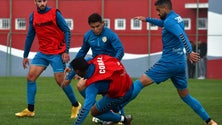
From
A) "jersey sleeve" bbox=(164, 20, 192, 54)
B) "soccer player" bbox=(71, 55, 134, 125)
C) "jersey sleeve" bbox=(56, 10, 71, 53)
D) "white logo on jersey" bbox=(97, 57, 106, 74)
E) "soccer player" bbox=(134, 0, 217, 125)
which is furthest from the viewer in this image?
"jersey sleeve" bbox=(56, 10, 71, 53)

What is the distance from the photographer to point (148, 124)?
10.4 m

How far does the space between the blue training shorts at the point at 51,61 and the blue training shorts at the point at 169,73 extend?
1.96m

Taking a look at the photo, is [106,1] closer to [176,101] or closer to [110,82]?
[176,101]

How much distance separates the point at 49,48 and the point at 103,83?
3.04 meters

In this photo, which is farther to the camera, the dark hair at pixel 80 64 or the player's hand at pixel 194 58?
the player's hand at pixel 194 58

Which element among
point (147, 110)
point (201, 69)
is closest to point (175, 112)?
point (147, 110)

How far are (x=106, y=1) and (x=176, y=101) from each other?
64.8 ft

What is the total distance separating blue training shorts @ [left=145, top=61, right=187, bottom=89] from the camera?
389 inches

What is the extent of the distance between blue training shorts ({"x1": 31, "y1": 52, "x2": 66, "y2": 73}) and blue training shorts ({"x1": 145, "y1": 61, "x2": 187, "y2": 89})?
196 centimetres

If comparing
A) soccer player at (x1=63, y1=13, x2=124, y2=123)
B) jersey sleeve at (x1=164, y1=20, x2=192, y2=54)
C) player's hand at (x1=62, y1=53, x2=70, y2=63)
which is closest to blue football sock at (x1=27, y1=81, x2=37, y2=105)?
player's hand at (x1=62, y1=53, x2=70, y2=63)

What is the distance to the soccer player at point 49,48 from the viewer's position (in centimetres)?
1120

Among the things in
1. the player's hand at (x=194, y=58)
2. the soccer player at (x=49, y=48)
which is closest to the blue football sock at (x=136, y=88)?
the player's hand at (x=194, y=58)

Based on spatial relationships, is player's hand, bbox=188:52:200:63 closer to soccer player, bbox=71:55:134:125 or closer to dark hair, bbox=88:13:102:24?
soccer player, bbox=71:55:134:125

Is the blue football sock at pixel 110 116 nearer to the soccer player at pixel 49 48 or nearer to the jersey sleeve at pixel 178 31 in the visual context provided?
the jersey sleeve at pixel 178 31
